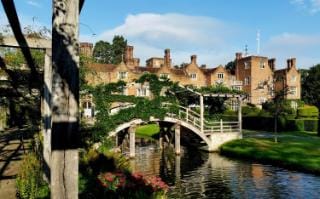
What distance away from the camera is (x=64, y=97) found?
11.8 ft

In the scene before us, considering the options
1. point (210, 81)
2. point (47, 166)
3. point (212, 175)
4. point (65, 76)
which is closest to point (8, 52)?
point (212, 175)

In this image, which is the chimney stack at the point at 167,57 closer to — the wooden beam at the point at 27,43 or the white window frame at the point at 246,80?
the white window frame at the point at 246,80

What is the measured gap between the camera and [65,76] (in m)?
3.60

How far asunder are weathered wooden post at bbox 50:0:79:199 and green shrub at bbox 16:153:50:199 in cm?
472

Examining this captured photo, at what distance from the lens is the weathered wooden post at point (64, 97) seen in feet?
11.6

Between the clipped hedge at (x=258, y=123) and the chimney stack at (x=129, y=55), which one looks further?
the chimney stack at (x=129, y=55)

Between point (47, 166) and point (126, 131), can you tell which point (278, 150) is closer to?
point (126, 131)

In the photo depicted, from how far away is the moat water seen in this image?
16578 mm

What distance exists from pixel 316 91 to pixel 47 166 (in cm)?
8167

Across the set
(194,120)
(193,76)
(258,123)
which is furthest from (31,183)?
(193,76)

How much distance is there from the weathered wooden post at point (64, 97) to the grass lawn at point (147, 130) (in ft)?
128

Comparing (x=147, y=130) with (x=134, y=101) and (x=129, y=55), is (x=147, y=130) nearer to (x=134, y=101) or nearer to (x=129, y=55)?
(x=129, y=55)

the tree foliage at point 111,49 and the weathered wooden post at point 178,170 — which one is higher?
the tree foliage at point 111,49

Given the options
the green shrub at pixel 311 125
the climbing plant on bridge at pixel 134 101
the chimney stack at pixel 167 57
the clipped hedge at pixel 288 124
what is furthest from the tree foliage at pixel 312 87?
the climbing plant on bridge at pixel 134 101
